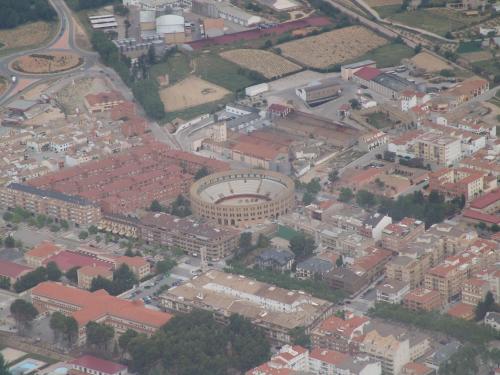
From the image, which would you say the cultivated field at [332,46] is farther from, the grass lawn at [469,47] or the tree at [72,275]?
the tree at [72,275]

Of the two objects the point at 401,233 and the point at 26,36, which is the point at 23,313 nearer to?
the point at 401,233

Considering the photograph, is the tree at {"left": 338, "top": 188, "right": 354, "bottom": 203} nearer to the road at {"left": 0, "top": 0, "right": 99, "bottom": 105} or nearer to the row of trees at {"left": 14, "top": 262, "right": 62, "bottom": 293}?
the row of trees at {"left": 14, "top": 262, "right": 62, "bottom": 293}

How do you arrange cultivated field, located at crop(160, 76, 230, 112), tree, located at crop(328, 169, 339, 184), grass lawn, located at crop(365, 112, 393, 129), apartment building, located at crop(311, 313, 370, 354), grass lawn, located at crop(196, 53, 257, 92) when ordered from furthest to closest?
grass lawn, located at crop(196, 53, 257, 92), cultivated field, located at crop(160, 76, 230, 112), grass lawn, located at crop(365, 112, 393, 129), tree, located at crop(328, 169, 339, 184), apartment building, located at crop(311, 313, 370, 354)

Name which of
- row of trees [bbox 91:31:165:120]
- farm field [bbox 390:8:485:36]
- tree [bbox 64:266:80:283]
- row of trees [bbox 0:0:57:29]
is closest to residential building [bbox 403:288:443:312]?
tree [bbox 64:266:80:283]

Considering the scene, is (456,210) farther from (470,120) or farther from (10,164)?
(10,164)

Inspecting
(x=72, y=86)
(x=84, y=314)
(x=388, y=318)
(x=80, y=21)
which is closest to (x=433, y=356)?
(x=388, y=318)

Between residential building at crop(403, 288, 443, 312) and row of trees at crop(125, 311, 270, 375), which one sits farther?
residential building at crop(403, 288, 443, 312)
